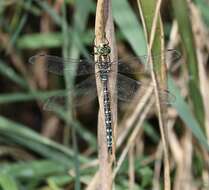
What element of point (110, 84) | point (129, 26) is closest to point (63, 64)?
point (129, 26)

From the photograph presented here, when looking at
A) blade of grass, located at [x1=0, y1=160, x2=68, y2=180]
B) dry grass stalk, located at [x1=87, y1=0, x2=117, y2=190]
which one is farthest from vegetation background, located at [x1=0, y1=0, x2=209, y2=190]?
dry grass stalk, located at [x1=87, y1=0, x2=117, y2=190]

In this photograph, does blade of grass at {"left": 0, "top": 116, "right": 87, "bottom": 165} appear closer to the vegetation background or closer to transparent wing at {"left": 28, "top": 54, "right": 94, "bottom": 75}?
the vegetation background

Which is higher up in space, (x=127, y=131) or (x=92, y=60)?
(x=92, y=60)

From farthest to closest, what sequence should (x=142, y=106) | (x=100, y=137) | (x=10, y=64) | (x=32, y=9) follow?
1. (x=10, y=64)
2. (x=32, y=9)
3. (x=142, y=106)
4. (x=100, y=137)

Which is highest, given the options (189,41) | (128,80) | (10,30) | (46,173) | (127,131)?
(10,30)

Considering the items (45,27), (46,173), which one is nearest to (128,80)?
(46,173)

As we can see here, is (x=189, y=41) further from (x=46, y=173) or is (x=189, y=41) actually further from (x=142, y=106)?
(x=46, y=173)
